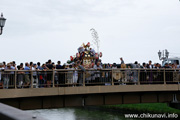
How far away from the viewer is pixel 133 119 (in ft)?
106

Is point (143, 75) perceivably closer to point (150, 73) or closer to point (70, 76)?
point (150, 73)

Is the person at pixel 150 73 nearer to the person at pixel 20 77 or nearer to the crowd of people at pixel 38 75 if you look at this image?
the crowd of people at pixel 38 75

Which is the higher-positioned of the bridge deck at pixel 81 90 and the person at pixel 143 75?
the person at pixel 143 75

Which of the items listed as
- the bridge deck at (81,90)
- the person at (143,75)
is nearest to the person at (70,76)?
the bridge deck at (81,90)

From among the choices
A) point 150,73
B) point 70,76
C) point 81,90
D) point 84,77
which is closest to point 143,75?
point 150,73

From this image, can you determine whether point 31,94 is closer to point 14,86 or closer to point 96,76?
point 14,86

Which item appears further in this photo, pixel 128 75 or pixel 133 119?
pixel 133 119

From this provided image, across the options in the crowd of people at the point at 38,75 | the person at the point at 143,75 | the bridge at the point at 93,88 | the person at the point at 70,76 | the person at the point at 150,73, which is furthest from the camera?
the person at the point at 150,73

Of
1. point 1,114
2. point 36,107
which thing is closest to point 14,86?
point 36,107

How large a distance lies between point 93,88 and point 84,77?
2.71 ft

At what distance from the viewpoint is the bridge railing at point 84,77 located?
15.6 m

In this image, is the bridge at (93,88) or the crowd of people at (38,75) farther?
the bridge at (93,88)

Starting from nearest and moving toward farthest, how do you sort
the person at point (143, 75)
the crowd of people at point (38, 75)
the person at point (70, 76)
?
the crowd of people at point (38, 75) < the person at point (70, 76) < the person at point (143, 75)

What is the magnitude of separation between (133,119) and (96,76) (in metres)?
15.6
